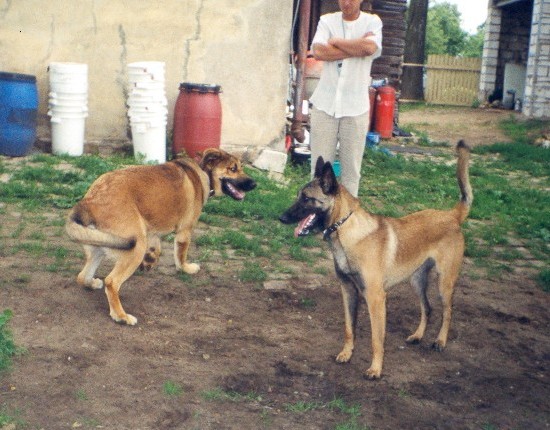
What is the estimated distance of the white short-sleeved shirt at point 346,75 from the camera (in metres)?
6.84

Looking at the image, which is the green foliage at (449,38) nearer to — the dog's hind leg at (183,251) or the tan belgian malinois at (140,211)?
the tan belgian malinois at (140,211)

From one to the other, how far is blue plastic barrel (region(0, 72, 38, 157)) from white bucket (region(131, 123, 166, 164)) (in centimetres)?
127

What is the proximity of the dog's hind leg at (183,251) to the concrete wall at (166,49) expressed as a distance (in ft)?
14.7

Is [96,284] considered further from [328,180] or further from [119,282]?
[328,180]

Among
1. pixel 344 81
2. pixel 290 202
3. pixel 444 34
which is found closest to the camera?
pixel 344 81

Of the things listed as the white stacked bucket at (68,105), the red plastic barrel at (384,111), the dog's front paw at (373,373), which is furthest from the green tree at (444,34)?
the dog's front paw at (373,373)

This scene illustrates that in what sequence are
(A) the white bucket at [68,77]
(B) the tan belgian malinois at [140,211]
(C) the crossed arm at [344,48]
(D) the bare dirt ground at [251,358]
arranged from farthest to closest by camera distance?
(A) the white bucket at [68,77], (C) the crossed arm at [344,48], (B) the tan belgian malinois at [140,211], (D) the bare dirt ground at [251,358]

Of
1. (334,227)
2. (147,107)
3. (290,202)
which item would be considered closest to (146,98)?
(147,107)

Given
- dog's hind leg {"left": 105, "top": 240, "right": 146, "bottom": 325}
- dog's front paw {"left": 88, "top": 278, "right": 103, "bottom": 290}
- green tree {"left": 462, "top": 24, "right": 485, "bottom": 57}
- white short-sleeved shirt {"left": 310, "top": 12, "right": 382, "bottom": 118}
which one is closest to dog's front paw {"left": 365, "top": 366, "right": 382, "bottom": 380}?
dog's hind leg {"left": 105, "top": 240, "right": 146, "bottom": 325}

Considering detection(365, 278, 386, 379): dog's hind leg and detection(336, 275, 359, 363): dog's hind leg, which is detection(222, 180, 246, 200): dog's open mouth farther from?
detection(365, 278, 386, 379): dog's hind leg

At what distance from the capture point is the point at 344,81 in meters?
6.87

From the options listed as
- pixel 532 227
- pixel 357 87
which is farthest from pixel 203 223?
pixel 532 227

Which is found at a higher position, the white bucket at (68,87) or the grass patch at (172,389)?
the white bucket at (68,87)

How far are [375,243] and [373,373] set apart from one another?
0.80 m
